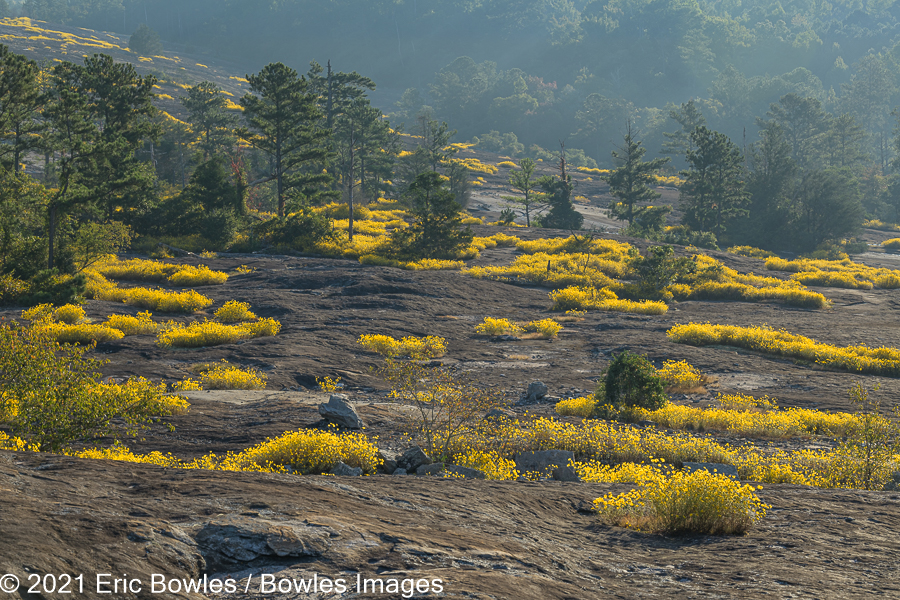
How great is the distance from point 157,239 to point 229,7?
178514 millimetres

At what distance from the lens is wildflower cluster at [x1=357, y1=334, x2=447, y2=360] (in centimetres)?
1859

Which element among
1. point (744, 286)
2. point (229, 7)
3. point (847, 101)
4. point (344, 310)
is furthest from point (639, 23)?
point (344, 310)

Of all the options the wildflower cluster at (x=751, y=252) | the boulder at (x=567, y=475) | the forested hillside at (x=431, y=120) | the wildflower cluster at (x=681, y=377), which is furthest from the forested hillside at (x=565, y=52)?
the boulder at (x=567, y=475)

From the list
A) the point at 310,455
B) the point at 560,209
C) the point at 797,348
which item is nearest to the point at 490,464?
the point at 310,455

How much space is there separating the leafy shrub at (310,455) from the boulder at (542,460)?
2.36 m

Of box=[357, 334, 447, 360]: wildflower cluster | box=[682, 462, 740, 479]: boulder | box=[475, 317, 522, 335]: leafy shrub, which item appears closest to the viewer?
box=[682, 462, 740, 479]: boulder

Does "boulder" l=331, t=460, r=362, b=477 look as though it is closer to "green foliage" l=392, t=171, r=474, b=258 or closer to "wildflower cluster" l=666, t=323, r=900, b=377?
"wildflower cluster" l=666, t=323, r=900, b=377

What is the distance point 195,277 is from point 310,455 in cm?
2077

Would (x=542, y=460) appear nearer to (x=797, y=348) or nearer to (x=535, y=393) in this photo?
(x=535, y=393)

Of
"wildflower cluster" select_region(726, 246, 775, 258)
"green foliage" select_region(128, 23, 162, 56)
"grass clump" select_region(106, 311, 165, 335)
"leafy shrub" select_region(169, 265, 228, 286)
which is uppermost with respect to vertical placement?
"green foliage" select_region(128, 23, 162, 56)

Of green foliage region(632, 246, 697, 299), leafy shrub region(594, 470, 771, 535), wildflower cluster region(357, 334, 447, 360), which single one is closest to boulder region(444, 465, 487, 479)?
leafy shrub region(594, 470, 771, 535)

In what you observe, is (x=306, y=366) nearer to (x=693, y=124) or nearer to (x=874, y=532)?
(x=874, y=532)

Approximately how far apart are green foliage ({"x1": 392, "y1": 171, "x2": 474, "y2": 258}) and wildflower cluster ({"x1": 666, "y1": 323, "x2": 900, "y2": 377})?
18747 millimetres

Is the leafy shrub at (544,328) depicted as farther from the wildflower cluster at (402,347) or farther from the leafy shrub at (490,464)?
the leafy shrub at (490,464)
